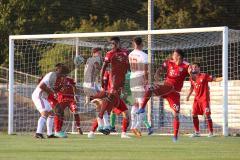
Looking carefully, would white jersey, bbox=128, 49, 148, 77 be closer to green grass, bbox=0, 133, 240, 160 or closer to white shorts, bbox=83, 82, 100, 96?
white shorts, bbox=83, 82, 100, 96

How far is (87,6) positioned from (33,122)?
1532 centimetres

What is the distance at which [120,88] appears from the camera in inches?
816

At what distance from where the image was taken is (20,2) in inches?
1575

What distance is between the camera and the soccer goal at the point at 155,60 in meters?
24.6

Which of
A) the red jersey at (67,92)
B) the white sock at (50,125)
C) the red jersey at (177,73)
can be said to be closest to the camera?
the red jersey at (177,73)

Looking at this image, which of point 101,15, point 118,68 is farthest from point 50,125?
point 101,15

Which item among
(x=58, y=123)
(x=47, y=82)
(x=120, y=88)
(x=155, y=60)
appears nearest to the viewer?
(x=47, y=82)

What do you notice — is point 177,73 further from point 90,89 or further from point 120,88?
point 90,89

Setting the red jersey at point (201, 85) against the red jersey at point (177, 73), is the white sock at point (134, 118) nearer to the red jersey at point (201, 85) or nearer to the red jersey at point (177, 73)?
the red jersey at point (201, 85)

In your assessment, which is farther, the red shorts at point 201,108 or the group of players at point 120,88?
the red shorts at point 201,108

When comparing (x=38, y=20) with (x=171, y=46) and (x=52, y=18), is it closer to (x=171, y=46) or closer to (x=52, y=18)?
(x=52, y=18)

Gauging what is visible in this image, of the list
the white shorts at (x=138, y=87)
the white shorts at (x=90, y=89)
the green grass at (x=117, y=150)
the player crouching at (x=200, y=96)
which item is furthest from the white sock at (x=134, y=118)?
the green grass at (x=117, y=150)

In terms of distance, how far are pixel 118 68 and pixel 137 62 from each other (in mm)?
722

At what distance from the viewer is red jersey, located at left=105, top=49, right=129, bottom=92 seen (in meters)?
20.5
